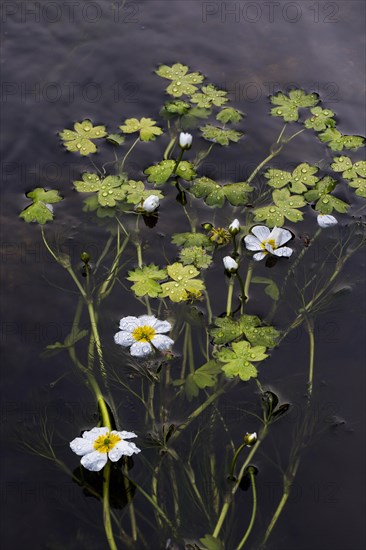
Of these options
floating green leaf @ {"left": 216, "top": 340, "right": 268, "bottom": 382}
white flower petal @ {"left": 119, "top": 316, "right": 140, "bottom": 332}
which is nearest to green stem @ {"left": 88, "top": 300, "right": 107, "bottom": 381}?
white flower petal @ {"left": 119, "top": 316, "right": 140, "bottom": 332}

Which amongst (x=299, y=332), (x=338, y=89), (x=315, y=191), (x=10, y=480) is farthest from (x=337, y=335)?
(x=338, y=89)

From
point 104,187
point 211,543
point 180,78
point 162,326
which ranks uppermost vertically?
point 180,78

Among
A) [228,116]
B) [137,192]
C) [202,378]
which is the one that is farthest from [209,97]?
[202,378]

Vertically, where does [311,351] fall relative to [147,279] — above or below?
below

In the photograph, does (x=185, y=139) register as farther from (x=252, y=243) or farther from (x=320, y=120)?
(x=320, y=120)

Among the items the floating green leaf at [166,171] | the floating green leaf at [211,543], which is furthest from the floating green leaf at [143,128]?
the floating green leaf at [211,543]

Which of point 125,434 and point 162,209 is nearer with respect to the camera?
point 125,434

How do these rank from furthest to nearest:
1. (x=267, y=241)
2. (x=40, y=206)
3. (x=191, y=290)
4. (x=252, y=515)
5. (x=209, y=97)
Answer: (x=209, y=97)
(x=40, y=206)
(x=267, y=241)
(x=191, y=290)
(x=252, y=515)
